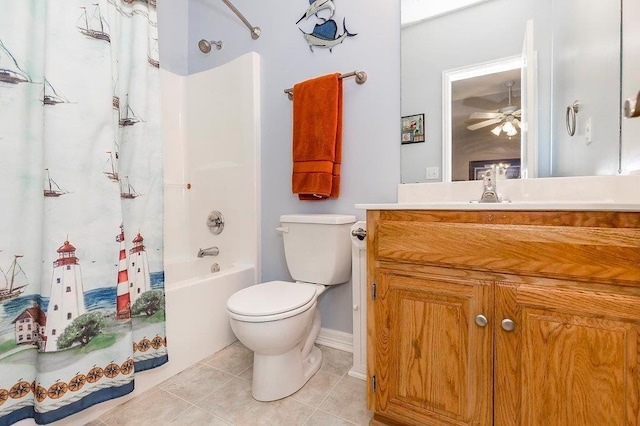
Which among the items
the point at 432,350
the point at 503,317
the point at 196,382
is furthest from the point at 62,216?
the point at 503,317

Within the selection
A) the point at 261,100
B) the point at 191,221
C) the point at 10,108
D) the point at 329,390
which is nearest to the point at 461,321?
the point at 329,390

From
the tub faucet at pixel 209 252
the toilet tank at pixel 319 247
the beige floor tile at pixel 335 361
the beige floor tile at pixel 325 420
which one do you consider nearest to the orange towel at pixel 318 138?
the toilet tank at pixel 319 247

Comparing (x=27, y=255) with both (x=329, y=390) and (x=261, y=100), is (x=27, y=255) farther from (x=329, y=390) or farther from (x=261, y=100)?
(x=261, y=100)

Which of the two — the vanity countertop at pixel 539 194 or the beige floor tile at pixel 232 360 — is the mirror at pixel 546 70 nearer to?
the vanity countertop at pixel 539 194

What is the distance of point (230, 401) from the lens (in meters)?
1.21

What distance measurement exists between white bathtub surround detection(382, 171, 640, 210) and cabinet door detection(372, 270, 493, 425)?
10.3 inches

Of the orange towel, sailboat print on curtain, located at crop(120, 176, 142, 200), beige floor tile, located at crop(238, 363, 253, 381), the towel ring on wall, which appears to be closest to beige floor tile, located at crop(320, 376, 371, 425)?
beige floor tile, located at crop(238, 363, 253, 381)

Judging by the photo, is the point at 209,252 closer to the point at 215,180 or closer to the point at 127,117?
the point at 215,180

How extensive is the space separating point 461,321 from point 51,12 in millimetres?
1603

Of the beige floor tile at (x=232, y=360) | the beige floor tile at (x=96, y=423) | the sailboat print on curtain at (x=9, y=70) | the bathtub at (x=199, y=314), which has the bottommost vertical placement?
the beige floor tile at (x=96, y=423)

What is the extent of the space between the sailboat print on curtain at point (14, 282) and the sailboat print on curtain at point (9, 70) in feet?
1.79

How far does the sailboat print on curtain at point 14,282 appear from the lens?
0.89 meters

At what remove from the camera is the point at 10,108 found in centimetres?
90

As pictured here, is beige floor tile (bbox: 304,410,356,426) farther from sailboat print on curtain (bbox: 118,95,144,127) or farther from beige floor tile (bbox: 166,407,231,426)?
sailboat print on curtain (bbox: 118,95,144,127)
